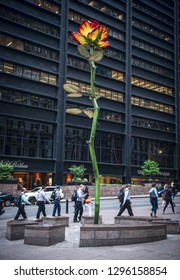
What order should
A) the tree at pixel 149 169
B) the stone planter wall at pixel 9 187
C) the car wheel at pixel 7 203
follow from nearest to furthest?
the car wheel at pixel 7 203
the stone planter wall at pixel 9 187
the tree at pixel 149 169

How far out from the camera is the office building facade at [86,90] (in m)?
40.7

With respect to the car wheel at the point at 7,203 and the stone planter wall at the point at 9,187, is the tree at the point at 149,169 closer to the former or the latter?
the stone planter wall at the point at 9,187

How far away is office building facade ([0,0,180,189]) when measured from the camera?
40.7 meters

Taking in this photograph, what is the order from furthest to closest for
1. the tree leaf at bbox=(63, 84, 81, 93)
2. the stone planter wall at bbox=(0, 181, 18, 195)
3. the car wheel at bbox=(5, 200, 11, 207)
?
the stone planter wall at bbox=(0, 181, 18, 195) → the car wheel at bbox=(5, 200, 11, 207) → the tree leaf at bbox=(63, 84, 81, 93)

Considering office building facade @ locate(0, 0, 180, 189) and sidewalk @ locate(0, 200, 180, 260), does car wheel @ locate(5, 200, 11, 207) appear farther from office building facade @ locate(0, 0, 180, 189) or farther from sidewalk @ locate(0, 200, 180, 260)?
sidewalk @ locate(0, 200, 180, 260)

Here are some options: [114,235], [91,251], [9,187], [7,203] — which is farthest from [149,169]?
[91,251]

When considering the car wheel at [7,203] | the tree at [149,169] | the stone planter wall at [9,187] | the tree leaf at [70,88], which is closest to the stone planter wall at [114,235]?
the tree leaf at [70,88]

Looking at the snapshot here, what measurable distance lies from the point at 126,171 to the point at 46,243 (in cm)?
4243

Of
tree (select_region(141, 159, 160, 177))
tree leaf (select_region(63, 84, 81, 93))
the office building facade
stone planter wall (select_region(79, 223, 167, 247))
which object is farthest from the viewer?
tree (select_region(141, 159, 160, 177))

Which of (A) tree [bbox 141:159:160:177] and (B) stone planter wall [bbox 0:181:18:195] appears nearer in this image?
(B) stone planter wall [bbox 0:181:18:195]

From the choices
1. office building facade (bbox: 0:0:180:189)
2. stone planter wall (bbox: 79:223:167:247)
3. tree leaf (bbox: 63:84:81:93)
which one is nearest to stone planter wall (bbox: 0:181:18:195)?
office building facade (bbox: 0:0:180:189)
